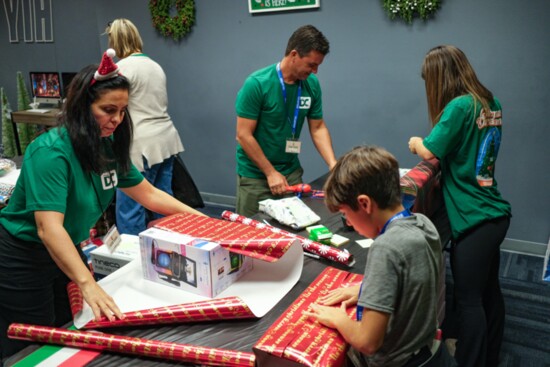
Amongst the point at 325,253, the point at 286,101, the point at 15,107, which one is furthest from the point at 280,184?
the point at 15,107

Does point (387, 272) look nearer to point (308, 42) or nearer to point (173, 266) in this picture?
point (173, 266)

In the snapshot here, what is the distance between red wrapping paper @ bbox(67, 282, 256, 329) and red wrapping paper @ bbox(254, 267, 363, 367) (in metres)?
0.13

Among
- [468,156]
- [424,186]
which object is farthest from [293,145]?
[468,156]

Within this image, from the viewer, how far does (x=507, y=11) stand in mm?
3076

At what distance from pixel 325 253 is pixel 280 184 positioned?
0.78 m

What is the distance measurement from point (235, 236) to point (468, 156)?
3.44 ft

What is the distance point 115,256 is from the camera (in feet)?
7.98

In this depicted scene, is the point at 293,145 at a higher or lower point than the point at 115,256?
higher

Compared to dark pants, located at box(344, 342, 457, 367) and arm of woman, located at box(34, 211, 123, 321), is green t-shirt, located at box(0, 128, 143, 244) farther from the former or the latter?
dark pants, located at box(344, 342, 457, 367)

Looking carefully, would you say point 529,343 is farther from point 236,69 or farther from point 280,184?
point 236,69

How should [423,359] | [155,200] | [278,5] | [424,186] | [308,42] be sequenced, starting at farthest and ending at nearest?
1. [278,5]
2. [308,42]
3. [424,186]
4. [155,200]
5. [423,359]

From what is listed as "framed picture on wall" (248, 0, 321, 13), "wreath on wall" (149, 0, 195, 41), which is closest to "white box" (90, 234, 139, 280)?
"framed picture on wall" (248, 0, 321, 13)

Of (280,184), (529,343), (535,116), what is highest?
(535,116)

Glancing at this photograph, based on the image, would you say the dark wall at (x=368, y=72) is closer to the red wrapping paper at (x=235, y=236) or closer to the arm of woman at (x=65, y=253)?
the red wrapping paper at (x=235, y=236)
